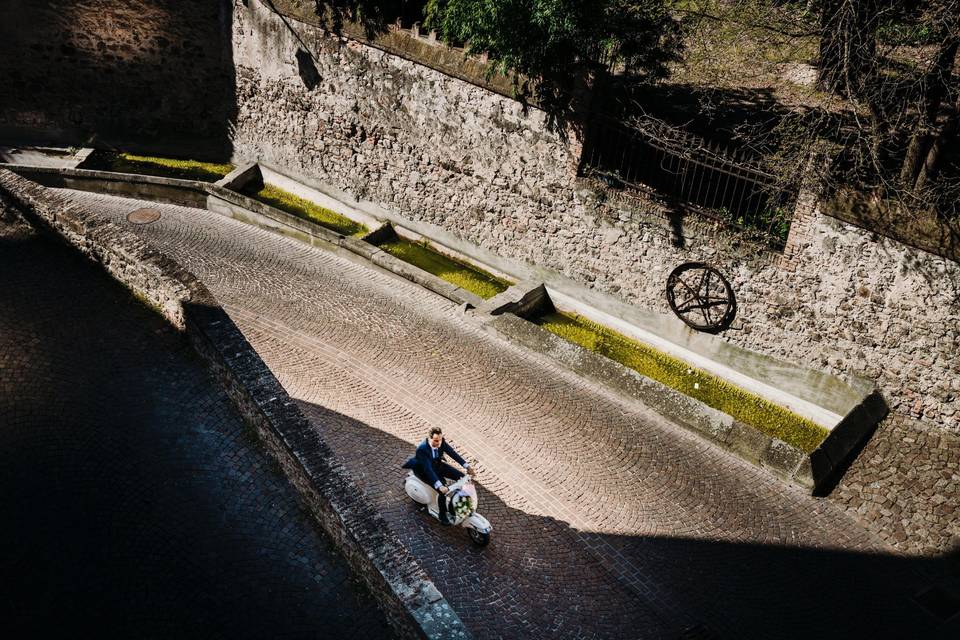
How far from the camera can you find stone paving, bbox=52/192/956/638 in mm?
8875

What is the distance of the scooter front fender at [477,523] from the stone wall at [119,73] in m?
14.4

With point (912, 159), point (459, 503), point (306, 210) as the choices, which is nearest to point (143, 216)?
point (306, 210)

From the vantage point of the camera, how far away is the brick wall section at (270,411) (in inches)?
236

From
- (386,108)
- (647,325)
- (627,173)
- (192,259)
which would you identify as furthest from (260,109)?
(647,325)

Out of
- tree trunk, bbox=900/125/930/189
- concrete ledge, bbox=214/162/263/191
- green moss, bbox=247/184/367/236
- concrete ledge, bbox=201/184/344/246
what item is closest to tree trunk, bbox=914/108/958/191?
tree trunk, bbox=900/125/930/189

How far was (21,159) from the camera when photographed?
18312 millimetres

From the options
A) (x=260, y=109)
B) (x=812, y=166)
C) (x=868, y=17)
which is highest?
(x=868, y=17)

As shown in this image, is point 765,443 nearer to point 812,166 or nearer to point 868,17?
point 812,166

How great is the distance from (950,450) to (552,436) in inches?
236

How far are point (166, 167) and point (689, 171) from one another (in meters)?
13.2

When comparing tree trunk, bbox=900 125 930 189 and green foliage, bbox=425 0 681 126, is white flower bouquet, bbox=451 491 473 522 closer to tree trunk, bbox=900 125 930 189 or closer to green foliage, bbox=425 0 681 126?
green foliage, bbox=425 0 681 126

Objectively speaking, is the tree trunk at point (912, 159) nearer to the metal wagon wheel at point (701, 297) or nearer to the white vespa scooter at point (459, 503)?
the metal wagon wheel at point (701, 297)

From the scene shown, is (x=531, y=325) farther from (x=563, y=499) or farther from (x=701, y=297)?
(x=563, y=499)

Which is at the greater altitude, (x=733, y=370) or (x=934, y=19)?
(x=934, y=19)
